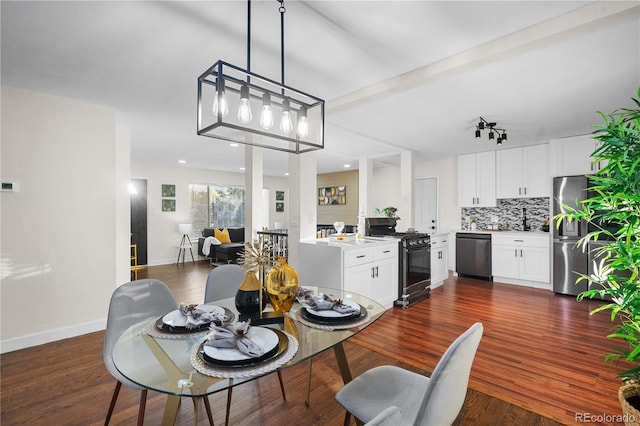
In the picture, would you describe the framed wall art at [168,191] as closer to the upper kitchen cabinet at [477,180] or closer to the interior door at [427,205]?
the interior door at [427,205]

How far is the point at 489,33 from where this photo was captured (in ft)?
6.71

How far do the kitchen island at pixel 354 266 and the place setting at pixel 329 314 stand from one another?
150cm

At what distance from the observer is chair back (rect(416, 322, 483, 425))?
0.97m

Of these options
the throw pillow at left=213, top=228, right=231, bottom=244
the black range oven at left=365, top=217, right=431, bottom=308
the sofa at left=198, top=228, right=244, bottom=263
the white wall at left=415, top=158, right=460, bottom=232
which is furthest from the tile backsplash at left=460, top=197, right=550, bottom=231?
the throw pillow at left=213, top=228, right=231, bottom=244

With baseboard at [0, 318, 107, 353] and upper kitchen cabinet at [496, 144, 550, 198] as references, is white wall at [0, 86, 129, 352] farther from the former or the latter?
upper kitchen cabinet at [496, 144, 550, 198]

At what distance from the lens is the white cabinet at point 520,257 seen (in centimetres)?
496

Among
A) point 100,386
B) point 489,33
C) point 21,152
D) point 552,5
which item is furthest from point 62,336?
point 552,5

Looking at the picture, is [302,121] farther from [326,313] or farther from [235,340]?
[235,340]

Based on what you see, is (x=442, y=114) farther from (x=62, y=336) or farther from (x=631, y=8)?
(x=62, y=336)

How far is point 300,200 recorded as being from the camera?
140 inches

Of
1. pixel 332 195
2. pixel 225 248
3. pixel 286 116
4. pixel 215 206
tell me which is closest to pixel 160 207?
pixel 215 206

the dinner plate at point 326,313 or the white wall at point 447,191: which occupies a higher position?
the white wall at point 447,191

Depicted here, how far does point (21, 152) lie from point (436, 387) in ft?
12.8

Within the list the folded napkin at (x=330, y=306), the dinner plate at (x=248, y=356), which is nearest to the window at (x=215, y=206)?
the folded napkin at (x=330, y=306)
